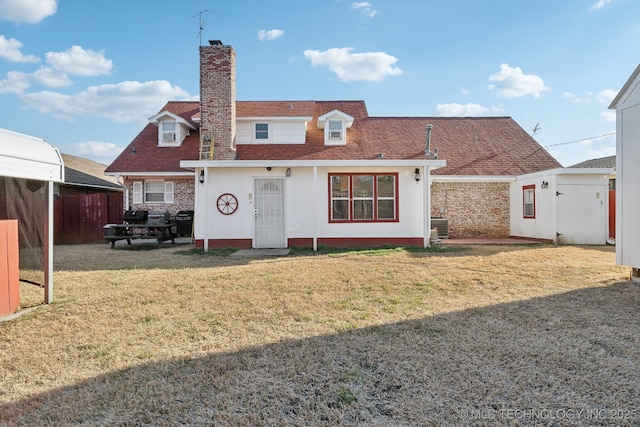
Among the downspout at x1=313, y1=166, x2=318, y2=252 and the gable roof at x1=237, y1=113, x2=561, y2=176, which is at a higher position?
the gable roof at x1=237, y1=113, x2=561, y2=176

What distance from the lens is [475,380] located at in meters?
2.89

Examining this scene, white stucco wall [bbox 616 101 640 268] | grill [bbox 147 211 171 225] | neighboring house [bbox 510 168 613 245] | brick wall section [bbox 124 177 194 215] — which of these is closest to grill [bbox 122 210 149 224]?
grill [bbox 147 211 171 225]

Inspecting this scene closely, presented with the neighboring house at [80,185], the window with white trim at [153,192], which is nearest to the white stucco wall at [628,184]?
the window with white trim at [153,192]

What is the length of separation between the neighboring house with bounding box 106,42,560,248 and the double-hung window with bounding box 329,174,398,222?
0.10ft

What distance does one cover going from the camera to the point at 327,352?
3.46 m

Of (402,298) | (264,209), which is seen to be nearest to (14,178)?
(402,298)

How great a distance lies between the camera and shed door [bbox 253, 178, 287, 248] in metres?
11.2

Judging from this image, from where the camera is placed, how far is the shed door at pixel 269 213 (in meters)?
11.2

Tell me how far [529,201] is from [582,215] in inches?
72.1

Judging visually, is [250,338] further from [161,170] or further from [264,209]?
[161,170]

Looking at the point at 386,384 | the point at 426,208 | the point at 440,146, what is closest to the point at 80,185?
the point at 426,208

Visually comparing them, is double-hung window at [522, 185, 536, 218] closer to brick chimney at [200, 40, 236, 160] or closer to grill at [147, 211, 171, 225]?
brick chimney at [200, 40, 236, 160]

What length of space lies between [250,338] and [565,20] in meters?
12.3

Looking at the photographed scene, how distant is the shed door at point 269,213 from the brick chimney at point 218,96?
3.12 meters
